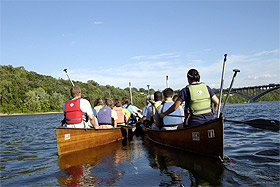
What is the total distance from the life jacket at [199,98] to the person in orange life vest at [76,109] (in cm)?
308

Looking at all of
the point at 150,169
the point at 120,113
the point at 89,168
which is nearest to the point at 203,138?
the point at 150,169

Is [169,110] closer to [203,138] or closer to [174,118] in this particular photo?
[203,138]

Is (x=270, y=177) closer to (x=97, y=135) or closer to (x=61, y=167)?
(x=61, y=167)

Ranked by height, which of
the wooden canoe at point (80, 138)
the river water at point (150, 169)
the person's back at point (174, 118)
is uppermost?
the person's back at point (174, 118)

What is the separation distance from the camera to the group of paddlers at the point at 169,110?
5.34 m

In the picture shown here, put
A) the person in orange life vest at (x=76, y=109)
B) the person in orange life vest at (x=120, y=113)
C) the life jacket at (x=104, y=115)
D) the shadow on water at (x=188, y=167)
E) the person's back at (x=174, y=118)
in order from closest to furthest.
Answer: the shadow on water at (x=188, y=167) → the person in orange life vest at (x=76, y=109) → the person's back at (x=174, y=118) → the life jacket at (x=104, y=115) → the person in orange life vest at (x=120, y=113)

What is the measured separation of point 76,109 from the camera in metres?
6.91

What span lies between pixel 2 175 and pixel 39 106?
6666 centimetres

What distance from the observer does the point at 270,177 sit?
4.16 m

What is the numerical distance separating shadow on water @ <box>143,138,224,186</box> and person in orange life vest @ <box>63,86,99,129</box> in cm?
222

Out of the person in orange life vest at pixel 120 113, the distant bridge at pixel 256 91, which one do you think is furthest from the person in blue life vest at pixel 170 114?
the distant bridge at pixel 256 91

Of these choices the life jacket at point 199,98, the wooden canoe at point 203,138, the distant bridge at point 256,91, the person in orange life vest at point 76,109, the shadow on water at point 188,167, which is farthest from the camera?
the distant bridge at point 256,91

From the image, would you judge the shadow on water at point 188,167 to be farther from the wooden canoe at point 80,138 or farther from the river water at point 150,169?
the wooden canoe at point 80,138

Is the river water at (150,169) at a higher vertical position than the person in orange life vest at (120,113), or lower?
lower
